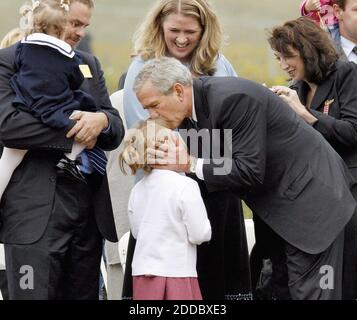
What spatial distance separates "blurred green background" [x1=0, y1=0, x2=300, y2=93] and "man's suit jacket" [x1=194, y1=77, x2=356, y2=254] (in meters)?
11.7

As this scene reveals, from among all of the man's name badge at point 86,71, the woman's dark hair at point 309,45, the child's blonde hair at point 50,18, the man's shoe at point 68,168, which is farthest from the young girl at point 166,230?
the woman's dark hair at point 309,45

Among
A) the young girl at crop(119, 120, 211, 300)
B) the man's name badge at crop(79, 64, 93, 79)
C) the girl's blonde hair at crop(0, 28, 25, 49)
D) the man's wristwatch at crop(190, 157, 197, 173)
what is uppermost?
the girl's blonde hair at crop(0, 28, 25, 49)

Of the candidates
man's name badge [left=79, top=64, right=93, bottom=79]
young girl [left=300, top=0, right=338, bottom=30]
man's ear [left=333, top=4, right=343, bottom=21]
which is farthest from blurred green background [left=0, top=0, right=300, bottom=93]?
man's name badge [left=79, top=64, right=93, bottom=79]

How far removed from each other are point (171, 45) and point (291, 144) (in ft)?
3.69

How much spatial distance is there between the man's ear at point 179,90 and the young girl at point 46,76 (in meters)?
0.51

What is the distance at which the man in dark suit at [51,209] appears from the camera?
4926 mm

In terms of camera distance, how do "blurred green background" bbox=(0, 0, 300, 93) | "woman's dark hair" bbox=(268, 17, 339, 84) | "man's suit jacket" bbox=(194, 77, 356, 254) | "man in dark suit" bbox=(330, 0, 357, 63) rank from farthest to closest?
"blurred green background" bbox=(0, 0, 300, 93), "man in dark suit" bbox=(330, 0, 357, 63), "woman's dark hair" bbox=(268, 17, 339, 84), "man's suit jacket" bbox=(194, 77, 356, 254)

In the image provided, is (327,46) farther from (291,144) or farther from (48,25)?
(48,25)

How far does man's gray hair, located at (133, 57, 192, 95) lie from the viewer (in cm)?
485

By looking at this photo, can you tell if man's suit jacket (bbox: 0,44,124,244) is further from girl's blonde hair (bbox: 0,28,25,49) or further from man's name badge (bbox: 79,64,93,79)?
girl's blonde hair (bbox: 0,28,25,49)

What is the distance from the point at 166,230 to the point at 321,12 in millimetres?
2154

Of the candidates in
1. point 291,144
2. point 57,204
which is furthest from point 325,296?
point 57,204

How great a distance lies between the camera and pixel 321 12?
639cm

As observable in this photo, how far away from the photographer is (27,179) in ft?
16.4
